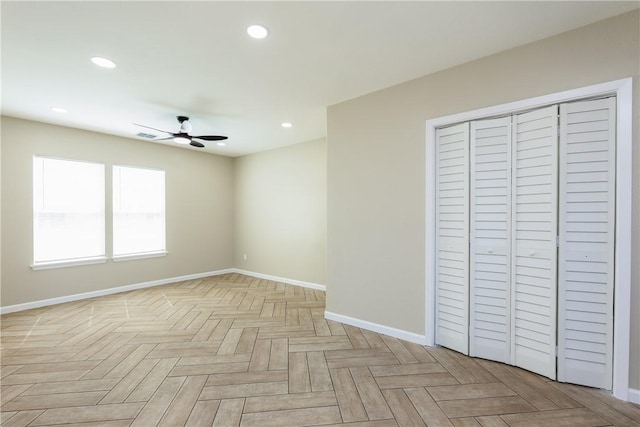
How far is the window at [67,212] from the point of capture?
4152 millimetres

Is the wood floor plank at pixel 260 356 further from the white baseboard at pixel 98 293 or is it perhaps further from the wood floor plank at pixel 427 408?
the white baseboard at pixel 98 293

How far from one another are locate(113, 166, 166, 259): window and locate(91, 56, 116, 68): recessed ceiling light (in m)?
2.80

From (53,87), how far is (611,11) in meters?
4.85

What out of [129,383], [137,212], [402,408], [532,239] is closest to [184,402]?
[129,383]

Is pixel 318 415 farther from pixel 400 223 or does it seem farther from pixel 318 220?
pixel 318 220

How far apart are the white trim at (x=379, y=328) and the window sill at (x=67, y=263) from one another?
3770mm

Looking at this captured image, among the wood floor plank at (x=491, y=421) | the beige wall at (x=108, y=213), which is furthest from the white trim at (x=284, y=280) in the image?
the wood floor plank at (x=491, y=421)

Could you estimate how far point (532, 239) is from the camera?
2369 millimetres

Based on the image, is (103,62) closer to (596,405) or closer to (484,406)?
(484,406)

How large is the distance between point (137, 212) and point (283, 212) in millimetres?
2584

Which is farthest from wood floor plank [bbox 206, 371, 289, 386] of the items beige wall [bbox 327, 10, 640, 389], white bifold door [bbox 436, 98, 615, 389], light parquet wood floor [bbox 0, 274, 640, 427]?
white bifold door [bbox 436, 98, 615, 389]

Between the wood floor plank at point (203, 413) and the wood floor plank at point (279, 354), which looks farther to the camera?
the wood floor plank at point (279, 354)

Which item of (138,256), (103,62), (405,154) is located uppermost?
(103,62)

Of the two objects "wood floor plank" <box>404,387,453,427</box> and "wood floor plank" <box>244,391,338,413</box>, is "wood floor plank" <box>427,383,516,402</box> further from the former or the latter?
"wood floor plank" <box>244,391,338,413</box>
